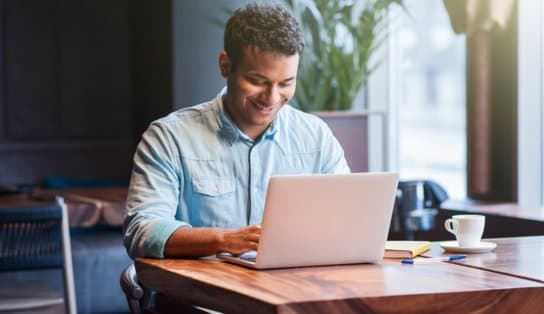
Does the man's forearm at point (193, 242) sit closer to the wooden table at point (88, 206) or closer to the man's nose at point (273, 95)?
the man's nose at point (273, 95)

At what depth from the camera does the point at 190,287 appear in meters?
2.15

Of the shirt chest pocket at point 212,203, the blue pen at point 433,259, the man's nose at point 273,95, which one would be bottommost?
the blue pen at point 433,259

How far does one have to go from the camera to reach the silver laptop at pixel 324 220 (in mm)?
2180

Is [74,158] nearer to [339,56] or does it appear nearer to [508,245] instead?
[339,56]

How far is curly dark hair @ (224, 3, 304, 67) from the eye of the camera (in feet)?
8.36

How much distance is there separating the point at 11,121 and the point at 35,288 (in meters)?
2.17

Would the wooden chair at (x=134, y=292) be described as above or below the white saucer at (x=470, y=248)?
below

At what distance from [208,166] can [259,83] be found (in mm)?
259

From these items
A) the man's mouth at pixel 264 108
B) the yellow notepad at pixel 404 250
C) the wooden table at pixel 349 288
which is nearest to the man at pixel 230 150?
the man's mouth at pixel 264 108

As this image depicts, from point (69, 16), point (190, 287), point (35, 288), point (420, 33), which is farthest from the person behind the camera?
point (69, 16)

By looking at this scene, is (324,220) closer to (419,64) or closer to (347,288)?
(347,288)

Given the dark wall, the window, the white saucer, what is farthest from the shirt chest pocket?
the dark wall

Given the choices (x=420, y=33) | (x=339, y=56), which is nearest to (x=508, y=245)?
(x=339, y=56)

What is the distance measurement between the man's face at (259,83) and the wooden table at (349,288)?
19.1 inches
